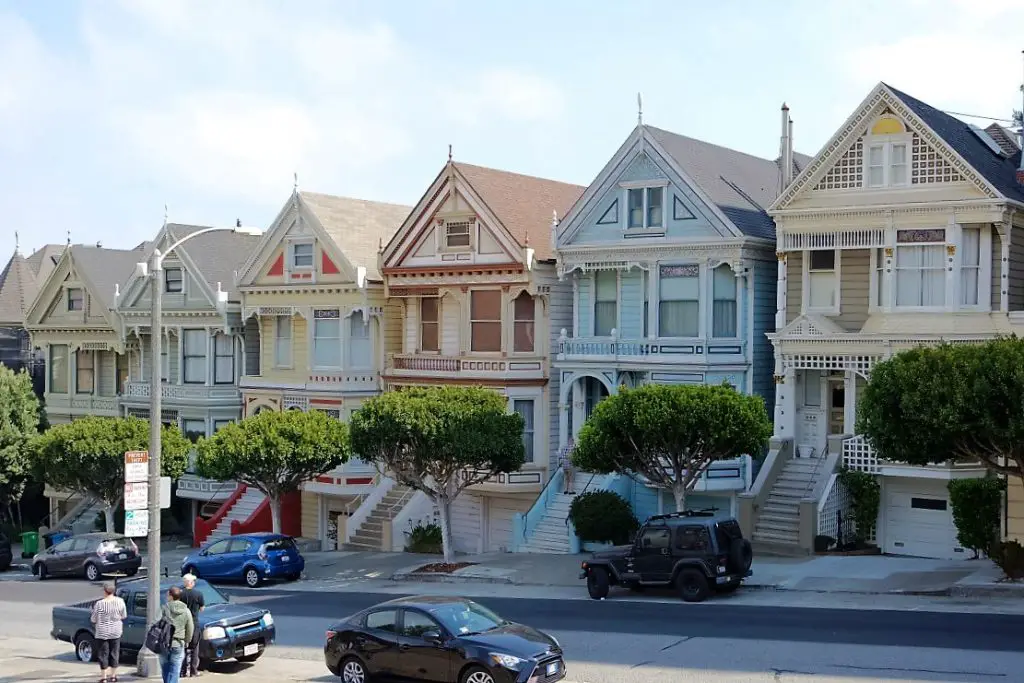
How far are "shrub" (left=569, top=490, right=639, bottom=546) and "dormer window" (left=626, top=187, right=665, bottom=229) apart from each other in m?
7.53

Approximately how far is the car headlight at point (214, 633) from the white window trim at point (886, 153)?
63.7 feet

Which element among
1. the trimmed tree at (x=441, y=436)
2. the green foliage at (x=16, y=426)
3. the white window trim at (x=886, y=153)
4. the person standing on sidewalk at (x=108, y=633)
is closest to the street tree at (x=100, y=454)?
the green foliage at (x=16, y=426)

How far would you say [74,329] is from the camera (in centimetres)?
5216

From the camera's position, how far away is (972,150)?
1299 inches

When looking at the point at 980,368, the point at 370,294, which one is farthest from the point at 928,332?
the point at 370,294

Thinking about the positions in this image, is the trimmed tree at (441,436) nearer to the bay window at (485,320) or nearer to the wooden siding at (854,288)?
the bay window at (485,320)

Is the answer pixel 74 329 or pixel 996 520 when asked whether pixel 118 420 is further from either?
pixel 996 520

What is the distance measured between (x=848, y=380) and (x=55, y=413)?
3311 cm

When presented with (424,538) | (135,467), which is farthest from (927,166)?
(135,467)

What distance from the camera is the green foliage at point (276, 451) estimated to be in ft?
125

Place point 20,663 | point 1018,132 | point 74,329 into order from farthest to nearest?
point 74,329 → point 1018,132 → point 20,663

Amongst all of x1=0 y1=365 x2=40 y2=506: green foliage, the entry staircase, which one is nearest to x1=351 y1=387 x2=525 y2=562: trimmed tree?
the entry staircase

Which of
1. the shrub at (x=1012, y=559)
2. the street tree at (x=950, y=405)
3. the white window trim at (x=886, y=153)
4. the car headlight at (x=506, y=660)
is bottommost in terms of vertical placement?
the car headlight at (x=506, y=660)

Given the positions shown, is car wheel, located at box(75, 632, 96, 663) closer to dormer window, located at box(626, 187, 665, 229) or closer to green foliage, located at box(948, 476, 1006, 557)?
dormer window, located at box(626, 187, 665, 229)
